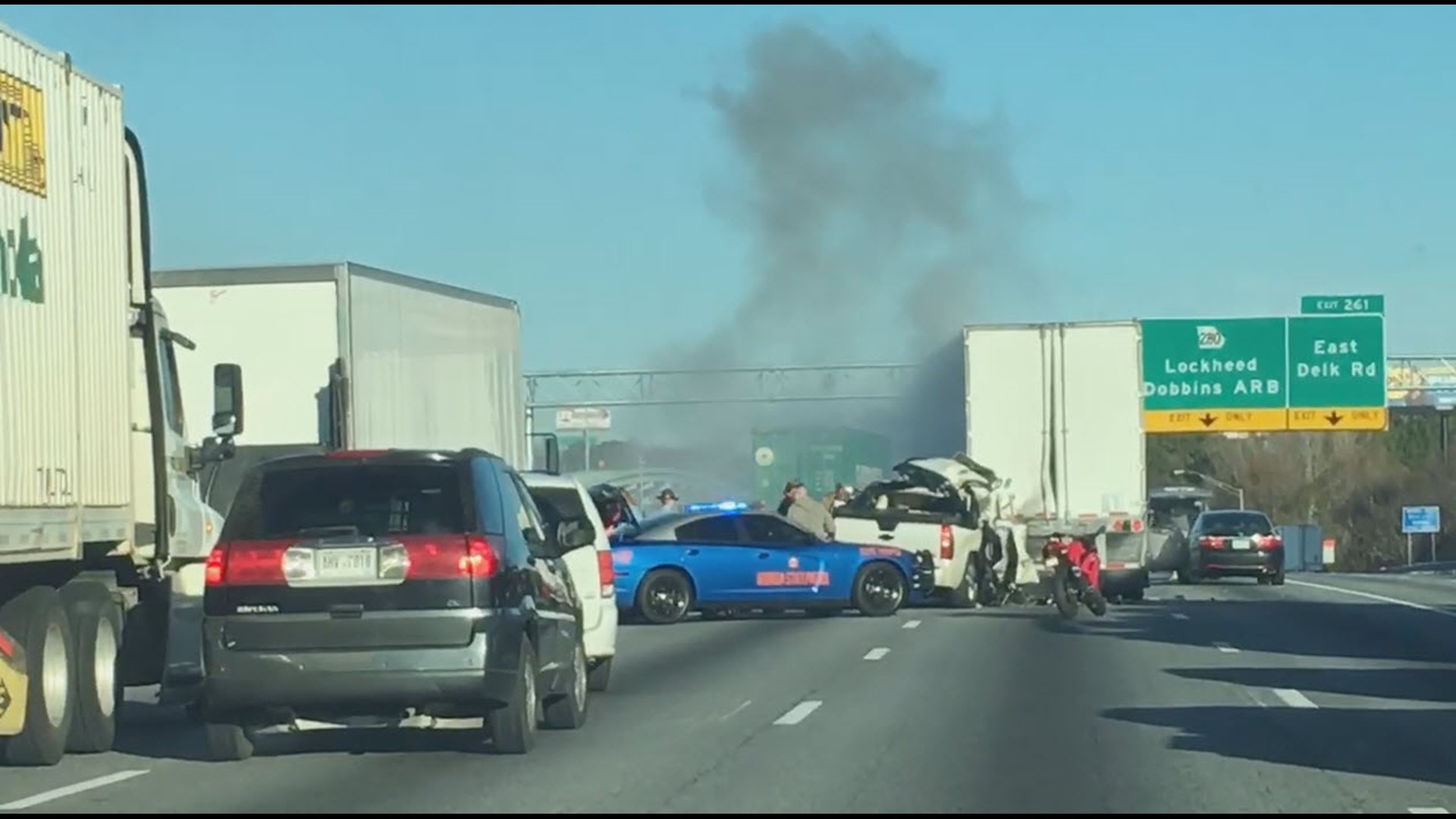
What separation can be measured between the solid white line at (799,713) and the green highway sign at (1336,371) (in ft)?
118

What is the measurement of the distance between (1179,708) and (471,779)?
5998 mm

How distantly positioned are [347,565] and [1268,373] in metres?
40.7

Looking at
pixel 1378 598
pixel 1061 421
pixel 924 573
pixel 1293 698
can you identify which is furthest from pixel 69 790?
pixel 1378 598

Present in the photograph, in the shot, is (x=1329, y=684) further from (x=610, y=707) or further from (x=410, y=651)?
(x=410, y=651)

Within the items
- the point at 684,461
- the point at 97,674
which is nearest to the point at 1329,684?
the point at 97,674

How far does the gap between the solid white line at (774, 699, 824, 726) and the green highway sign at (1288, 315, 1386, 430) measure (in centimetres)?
3584

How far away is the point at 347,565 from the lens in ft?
43.1

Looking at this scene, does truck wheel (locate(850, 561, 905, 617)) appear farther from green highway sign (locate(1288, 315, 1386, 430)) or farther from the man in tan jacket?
green highway sign (locate(1288, 315, 1386, 430))

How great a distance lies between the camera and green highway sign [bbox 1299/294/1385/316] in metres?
51.4

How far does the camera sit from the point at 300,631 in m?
13.1

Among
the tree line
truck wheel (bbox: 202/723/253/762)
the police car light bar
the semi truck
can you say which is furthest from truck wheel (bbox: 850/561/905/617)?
the tree line

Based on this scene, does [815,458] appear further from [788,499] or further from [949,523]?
[949,523]

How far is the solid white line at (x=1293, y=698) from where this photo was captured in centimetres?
1698

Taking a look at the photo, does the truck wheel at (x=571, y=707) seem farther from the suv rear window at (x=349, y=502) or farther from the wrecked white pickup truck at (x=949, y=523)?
the wrecked white pickup truck at (x=949, y=523)
